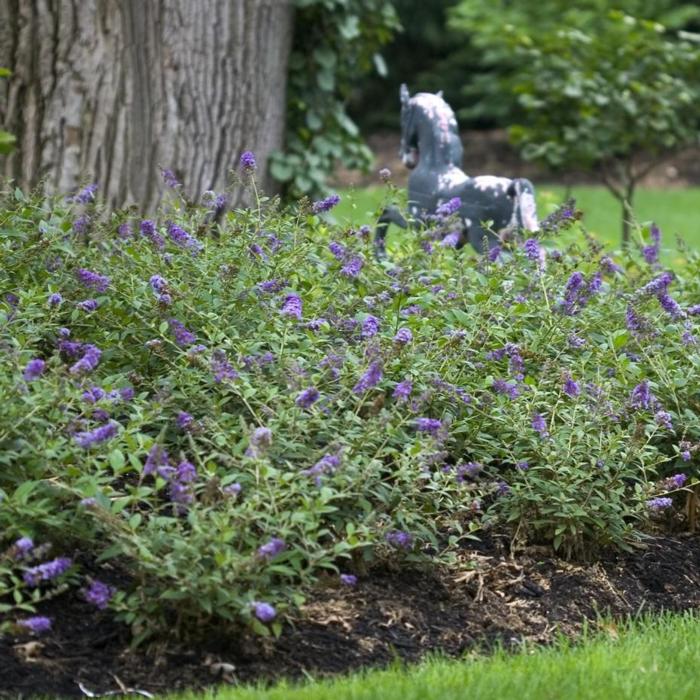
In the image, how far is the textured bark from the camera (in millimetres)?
7293

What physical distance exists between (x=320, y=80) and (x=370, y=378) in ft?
17.7

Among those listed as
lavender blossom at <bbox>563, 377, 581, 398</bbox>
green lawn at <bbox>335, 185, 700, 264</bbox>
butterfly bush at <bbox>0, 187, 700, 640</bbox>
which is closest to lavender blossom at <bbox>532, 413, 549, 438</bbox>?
butterfly bush at <bbox>0, 187, 700, 640</bbox>

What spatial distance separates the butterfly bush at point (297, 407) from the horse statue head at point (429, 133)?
1313 millimetres

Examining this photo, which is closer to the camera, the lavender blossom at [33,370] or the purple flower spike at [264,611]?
the purple flower spike at [264,611]

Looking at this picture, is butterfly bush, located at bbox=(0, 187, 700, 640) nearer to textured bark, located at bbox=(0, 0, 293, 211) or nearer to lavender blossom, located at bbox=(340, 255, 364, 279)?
lavender blossom, located at bbox=(340, 255, 364, 279)

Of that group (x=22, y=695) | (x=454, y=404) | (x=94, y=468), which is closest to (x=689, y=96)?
(x=454, y=404)

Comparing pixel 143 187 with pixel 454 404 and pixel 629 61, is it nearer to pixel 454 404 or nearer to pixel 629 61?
pixel 454 404

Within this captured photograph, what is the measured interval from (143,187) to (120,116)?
0.40m

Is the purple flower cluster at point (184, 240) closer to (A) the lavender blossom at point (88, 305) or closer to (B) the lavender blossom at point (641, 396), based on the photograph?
(A) the lavender blossom at point (88, 305)

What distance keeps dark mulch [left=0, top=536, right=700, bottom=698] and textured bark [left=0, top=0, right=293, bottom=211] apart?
3.76 m

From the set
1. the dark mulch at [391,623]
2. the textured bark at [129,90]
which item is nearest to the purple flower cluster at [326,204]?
the dark mulch at [391,623]

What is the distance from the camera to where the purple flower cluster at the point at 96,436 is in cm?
374

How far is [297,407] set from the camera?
13.5 feet

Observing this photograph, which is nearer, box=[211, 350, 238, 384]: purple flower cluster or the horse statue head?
box=[211, 350, 238, 384]: purple flower cluster
